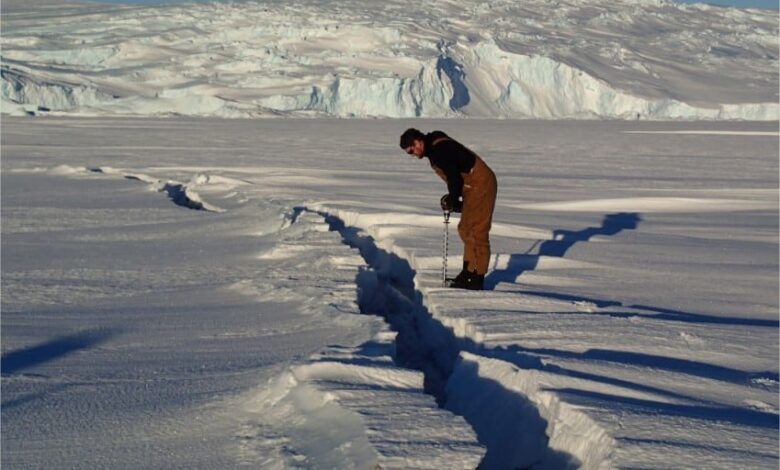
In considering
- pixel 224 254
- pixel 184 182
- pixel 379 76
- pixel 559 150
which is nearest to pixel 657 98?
pixel 379 76

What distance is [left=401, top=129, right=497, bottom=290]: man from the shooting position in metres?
5.14

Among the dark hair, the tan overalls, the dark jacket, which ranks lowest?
the tan overalls

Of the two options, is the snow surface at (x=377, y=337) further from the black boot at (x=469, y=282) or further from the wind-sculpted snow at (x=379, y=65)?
the wind-sculpted snow at (x=379, y=65)

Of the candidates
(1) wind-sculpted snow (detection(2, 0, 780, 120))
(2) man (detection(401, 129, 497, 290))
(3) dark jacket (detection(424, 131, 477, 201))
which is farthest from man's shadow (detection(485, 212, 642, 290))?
(1) wind-sculpted snow (detection(2, 0, 780, 120))

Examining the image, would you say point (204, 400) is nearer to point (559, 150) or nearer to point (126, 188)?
point (126, 188)

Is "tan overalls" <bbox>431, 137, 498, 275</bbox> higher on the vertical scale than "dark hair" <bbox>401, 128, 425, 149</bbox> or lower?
lower

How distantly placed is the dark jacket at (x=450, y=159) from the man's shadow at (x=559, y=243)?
59 centimetres

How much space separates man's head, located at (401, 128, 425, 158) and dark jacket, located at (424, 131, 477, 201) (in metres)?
0.04

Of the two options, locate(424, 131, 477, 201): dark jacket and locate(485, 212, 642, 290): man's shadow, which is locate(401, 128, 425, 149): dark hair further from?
locate(485, 212, 642, 290): man's shadow

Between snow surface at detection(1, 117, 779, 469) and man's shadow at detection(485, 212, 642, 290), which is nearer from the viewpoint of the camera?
snow surface at detection(1, 117, 779, 469)

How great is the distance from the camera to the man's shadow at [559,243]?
5797mm

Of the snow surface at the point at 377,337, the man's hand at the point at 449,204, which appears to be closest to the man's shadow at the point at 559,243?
the snow surface at the point at 377,337

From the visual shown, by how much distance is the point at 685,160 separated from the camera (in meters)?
18.0

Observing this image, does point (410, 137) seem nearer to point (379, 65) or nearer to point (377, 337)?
point (377, 337)
